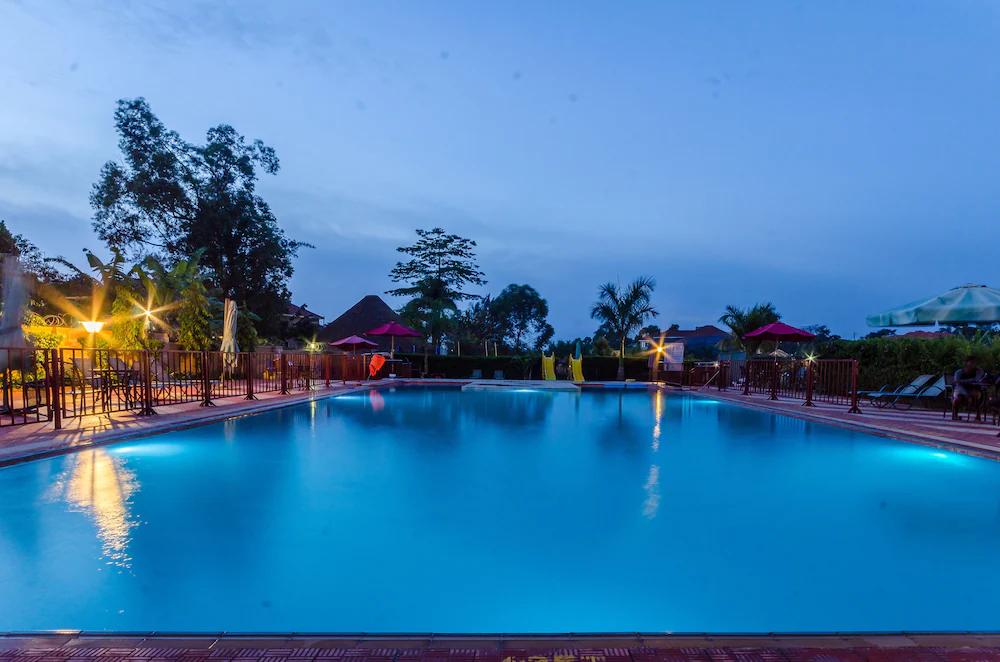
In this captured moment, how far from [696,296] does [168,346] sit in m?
43.9

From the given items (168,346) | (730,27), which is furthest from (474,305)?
(730,27)

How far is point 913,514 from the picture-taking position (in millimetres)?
3857

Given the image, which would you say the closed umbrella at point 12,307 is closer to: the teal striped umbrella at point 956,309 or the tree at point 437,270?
the teal striped umbrella at point 956,309

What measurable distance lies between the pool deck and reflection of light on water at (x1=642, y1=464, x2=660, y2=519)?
6.19 feet

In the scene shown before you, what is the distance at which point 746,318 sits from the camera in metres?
23.5

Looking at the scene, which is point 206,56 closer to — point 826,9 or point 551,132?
point 551,132

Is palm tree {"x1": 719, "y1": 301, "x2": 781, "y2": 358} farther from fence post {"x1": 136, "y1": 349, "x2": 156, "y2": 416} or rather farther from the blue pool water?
fence post {"x1": 136, "y1": 349, "x2": 156, "y2": 416}

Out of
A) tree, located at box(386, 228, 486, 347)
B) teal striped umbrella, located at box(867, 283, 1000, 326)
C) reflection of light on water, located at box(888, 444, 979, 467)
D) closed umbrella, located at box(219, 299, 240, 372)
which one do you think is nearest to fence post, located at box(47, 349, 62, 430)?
closed umbrella, located at box(219, 299, 240, 372)

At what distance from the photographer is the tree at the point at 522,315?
115ft

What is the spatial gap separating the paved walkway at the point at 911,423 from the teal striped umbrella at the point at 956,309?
1.72 m

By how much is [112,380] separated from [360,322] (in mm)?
25035

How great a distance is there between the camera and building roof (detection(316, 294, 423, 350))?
32625mm

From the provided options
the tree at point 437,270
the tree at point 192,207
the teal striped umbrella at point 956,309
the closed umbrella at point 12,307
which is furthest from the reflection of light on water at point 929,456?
the tree at point 192,207

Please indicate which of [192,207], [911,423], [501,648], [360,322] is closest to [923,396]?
[911,423]
